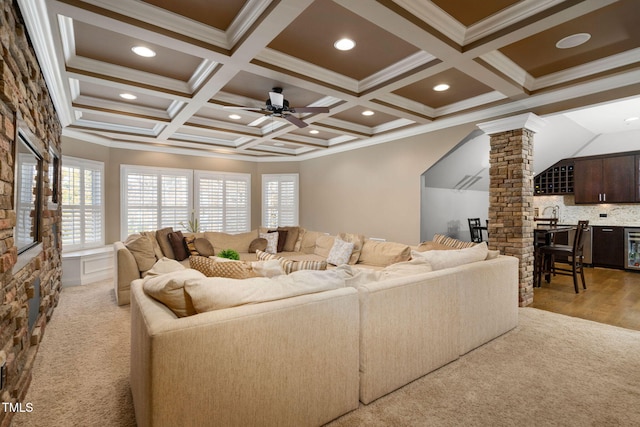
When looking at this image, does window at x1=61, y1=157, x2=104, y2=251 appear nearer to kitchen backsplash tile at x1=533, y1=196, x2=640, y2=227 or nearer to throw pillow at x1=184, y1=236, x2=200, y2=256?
throw pillow at x1=184, y1=236, x2=200, y2=256

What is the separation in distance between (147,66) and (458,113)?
13.0 feet

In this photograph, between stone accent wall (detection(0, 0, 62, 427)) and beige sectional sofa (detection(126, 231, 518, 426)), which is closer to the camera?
beige sectional sofa (detection(126, 231, 518, 426))

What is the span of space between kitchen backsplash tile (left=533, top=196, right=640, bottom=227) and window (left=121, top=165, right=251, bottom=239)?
7.36m

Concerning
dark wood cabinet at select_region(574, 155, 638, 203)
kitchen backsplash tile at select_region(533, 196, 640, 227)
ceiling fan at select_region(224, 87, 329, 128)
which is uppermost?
ceiling fan at select_region(224, 87, 329, 128)

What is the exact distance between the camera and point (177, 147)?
7.08m

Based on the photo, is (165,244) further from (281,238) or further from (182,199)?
(182,199)

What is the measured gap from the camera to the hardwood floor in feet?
12.4

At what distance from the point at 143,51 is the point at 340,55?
1.87 m

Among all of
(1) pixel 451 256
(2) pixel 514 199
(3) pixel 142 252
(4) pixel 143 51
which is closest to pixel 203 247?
(3) pixel 142 252

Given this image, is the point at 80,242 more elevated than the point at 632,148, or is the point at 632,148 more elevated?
the point at 632,148

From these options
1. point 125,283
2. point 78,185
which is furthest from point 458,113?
point 78,185

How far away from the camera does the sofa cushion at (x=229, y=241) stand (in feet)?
17.8

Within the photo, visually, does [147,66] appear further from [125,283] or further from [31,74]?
[125,283]

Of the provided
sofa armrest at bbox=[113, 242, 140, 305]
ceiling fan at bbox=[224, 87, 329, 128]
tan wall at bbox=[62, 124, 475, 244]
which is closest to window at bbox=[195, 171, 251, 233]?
tan wall at bbox=[62, 124, 475, 244]
